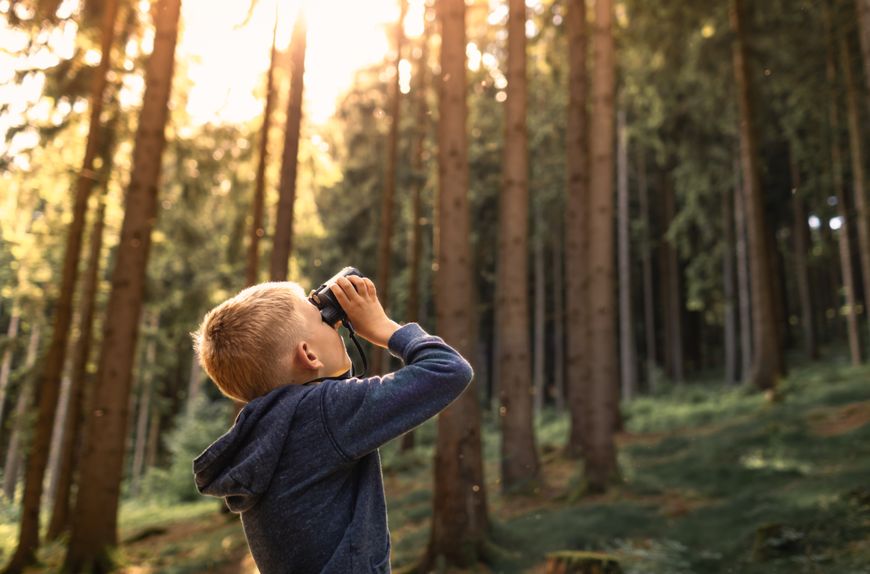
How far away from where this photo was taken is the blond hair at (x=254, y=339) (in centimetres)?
176

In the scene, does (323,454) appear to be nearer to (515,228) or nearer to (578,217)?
(515,228)

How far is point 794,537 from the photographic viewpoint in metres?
6.78

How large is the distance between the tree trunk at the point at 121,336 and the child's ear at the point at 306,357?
7728mm

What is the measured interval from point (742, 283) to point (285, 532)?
23.9 m

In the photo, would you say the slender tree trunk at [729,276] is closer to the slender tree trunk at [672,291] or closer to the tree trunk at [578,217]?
the slender tree trunk at [672,291]

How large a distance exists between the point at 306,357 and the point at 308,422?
169 mm

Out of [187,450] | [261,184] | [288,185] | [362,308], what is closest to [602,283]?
[288,185]

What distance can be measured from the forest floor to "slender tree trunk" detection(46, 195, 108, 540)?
88 centimetres

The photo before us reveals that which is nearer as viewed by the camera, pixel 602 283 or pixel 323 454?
pixel 323 454

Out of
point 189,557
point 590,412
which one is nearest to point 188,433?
point 189,557

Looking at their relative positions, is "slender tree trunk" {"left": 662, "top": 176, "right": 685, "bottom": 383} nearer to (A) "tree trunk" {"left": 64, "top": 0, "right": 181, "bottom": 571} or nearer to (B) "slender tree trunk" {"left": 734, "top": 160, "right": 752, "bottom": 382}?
(B) "slender tree trunk" {"left": 734, "top": 160, "right": 752, "bottom": 382}

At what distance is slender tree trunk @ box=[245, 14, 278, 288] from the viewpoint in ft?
45.9

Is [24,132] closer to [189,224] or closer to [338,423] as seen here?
[189,224]

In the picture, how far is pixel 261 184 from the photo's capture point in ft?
46.5
